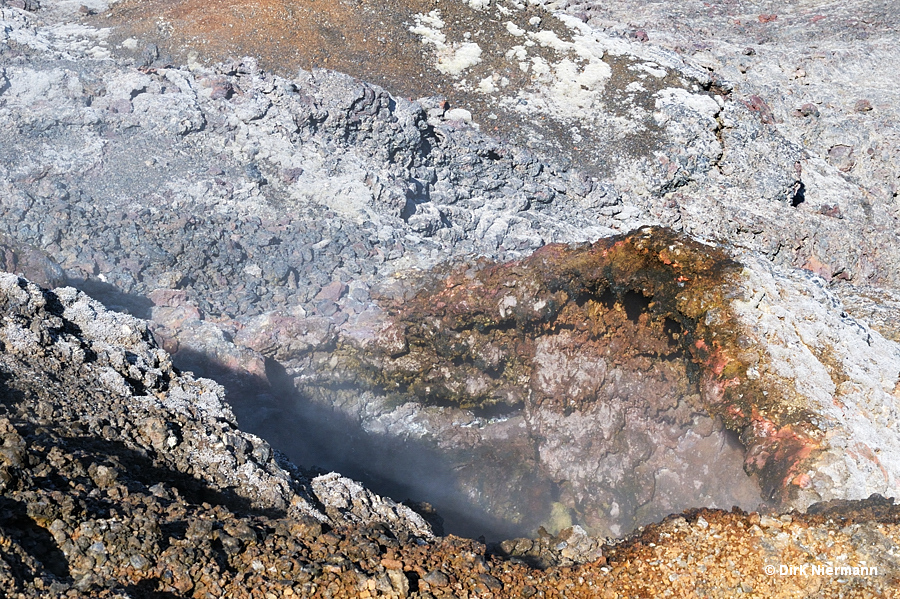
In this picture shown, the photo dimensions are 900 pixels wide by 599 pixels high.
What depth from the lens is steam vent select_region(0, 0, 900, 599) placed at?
165 inches

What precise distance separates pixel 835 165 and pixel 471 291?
7.08 meters

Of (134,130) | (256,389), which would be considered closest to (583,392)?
(256,389)

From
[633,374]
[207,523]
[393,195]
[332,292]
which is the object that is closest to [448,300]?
[332,292]

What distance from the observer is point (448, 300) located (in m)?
7.75

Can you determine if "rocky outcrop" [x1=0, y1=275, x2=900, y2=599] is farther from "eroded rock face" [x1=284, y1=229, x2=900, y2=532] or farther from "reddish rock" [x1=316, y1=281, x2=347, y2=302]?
"reddish rock" [x1=316, y1=281, x2=347, y2=302]

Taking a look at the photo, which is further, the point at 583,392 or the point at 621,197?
the point at 621,197

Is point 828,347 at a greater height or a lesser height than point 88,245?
greater

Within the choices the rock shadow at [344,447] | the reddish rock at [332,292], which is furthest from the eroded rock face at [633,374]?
the reddish rock at [332,292]

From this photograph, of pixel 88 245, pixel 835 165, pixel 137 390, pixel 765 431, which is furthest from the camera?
pixel 835 165

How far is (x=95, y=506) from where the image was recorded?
12.3 feet

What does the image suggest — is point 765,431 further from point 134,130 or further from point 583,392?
point 134,130
